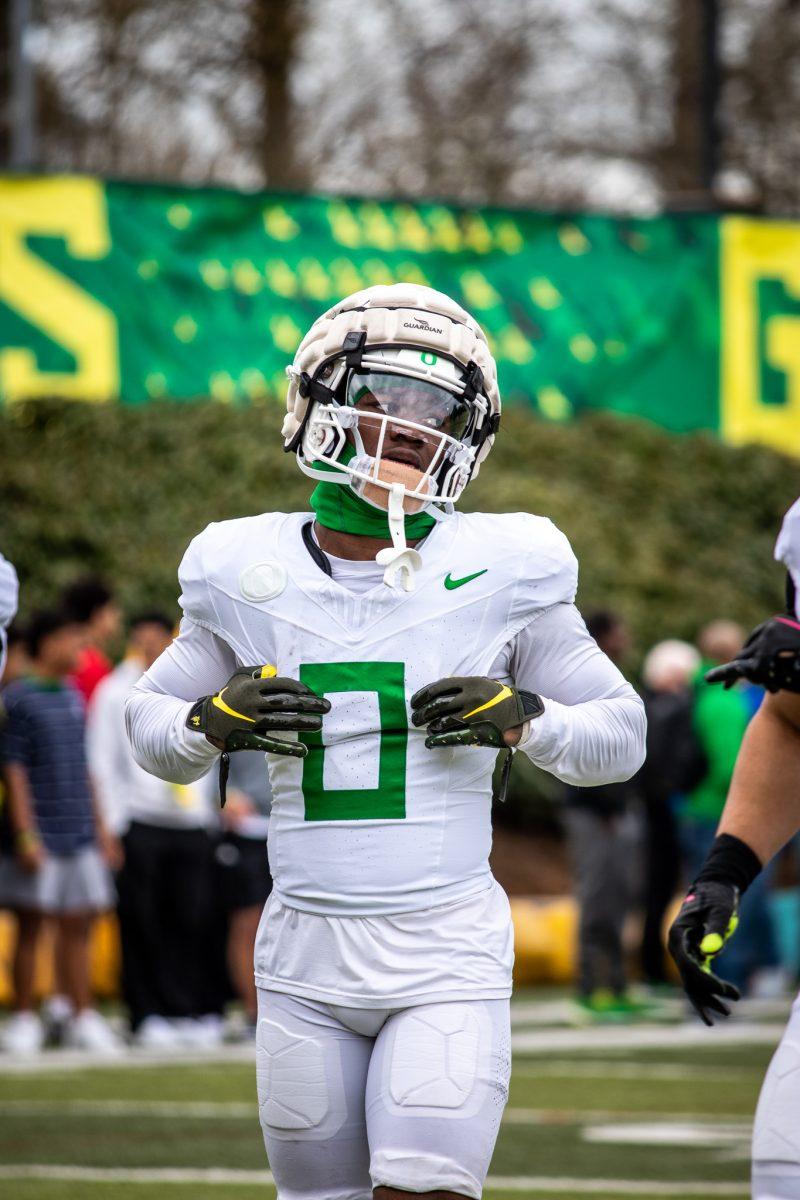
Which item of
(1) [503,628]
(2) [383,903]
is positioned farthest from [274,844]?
(1) [503,628]

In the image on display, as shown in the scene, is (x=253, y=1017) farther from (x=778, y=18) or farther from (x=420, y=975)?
(x=778, y=18)

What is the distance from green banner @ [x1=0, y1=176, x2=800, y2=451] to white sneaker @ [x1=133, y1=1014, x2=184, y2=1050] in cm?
605

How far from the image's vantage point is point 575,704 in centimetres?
393

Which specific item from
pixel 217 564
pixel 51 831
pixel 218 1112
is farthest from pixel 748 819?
pixel 51 831

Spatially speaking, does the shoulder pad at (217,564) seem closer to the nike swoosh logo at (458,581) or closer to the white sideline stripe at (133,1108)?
the nike swoosh logo at (458,581)

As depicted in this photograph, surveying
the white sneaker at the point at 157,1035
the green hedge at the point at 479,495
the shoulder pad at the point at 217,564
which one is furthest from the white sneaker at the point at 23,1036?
the shoulder pad at the point at 217,564

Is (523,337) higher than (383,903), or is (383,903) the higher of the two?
(383,903)

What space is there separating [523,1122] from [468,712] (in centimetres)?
420

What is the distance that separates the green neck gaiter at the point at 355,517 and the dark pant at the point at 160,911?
235 inches

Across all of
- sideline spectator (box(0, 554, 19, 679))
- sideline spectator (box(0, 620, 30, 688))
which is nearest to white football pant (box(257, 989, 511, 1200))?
sideline spectator (box(0, 554, 19, 679))

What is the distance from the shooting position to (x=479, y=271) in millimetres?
15727

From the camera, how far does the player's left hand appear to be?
3664 millimetres

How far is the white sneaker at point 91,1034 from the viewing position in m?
9.42

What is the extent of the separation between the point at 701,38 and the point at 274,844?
15397mm
